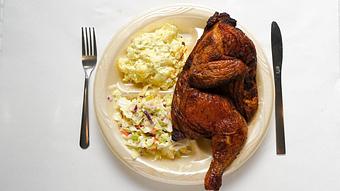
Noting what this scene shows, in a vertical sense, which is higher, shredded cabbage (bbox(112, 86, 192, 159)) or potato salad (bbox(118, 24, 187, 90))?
potato salad (bbox(118, 24, 187, 90))

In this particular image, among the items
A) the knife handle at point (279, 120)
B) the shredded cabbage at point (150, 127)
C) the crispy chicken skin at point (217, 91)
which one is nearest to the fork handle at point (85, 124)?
the shredded cabbage at point (150, 127)

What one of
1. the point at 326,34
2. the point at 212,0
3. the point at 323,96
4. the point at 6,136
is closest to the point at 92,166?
the point at 6,136

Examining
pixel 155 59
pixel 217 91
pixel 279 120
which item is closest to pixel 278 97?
pixel 279 120

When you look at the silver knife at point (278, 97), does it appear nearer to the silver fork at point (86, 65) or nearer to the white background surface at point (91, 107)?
the white background surface at point (91, 107)

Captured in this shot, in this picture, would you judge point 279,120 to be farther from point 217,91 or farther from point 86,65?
point 86,65

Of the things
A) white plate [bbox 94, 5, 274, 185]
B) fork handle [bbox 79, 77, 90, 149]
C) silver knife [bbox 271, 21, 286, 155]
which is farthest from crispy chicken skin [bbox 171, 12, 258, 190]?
fork handle [bbox 79, 77, 90, 149]

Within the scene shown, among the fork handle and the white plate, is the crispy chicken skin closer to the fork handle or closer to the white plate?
the white plate
